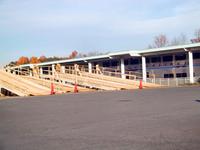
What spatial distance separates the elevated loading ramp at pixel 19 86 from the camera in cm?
3180

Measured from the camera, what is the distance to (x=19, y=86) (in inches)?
1280

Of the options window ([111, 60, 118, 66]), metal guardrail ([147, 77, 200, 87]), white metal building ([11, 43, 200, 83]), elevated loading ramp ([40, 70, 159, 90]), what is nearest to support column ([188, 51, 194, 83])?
white metal building ([11, 43, 200, 83])

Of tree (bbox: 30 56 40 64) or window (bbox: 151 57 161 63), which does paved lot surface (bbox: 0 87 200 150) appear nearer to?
window (bbox: 151 57 161 63)

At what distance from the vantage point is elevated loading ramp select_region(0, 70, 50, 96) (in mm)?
31797

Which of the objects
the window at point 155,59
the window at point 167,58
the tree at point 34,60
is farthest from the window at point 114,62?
the tree at point 34,60

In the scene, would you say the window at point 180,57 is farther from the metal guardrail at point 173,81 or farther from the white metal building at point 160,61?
the metal guardrail at point 173,81

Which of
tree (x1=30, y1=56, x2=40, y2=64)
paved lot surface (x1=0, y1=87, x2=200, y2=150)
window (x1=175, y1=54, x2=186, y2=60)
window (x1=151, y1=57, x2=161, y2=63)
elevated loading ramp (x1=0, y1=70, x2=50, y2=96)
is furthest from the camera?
tree (x1=30, y1=56, x2=40, y2=64)

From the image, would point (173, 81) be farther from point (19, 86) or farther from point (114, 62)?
point (19, 86)

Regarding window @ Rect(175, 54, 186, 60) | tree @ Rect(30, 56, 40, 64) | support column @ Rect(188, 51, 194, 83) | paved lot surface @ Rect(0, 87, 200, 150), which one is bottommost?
paved lot surface @ Rect(0, 87, 200, 150)

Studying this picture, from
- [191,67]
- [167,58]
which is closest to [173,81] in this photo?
[191,67]

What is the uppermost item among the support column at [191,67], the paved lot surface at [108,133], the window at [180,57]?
the window at [180,57]

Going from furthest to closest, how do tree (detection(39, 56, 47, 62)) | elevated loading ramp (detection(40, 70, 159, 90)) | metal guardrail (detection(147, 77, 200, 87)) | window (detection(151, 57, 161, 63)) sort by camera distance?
tree (detection(39, 56, 47, 62)) → window (detection(151, 57, 161, 63)) → metal guardrail (detection(147, 77, 200, 87)) → elevated loading ramp (detection(40, 70, 159, 90))

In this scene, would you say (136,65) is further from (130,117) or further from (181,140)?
(181,140)

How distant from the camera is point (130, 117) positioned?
11.8 metres
